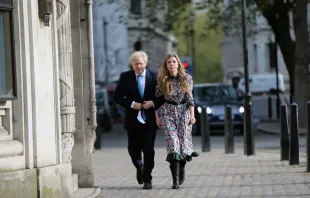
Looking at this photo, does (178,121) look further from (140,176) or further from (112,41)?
(112,41)

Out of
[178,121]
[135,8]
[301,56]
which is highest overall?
[135,8]

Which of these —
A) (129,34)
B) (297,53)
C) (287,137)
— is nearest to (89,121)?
(287,137)

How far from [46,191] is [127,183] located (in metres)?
3.32

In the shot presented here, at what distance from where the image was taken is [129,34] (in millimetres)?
77562

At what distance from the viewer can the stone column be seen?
1144cm

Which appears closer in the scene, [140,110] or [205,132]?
[140,110]

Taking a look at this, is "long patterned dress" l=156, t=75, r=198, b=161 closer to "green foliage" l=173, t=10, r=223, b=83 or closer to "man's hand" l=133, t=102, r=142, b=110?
"man's hand" l=133, t=102, r=142, b=110

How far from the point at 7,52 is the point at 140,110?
3.20 m

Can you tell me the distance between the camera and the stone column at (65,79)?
11.4 meters

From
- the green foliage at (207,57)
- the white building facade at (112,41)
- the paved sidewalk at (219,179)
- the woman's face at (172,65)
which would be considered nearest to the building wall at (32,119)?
the paved sidewalk at (219,179)

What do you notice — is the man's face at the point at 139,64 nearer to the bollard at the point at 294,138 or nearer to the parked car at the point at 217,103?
the bollard at the point at 294,138

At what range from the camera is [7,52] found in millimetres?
10242

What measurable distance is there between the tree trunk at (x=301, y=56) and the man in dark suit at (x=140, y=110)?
20141mm

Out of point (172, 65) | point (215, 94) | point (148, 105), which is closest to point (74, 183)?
point (148, 105)
